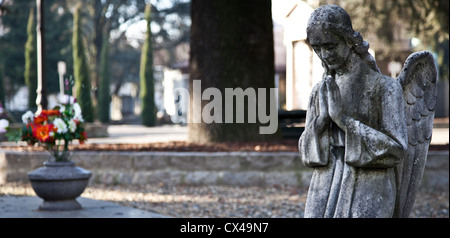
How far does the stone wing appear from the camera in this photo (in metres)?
3.50

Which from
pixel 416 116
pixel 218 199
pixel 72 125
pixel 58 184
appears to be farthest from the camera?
pixel 218 199

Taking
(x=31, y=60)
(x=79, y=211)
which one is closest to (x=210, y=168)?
→ (x=79, y=211)

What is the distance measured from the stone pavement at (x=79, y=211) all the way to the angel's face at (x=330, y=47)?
4.72 metres

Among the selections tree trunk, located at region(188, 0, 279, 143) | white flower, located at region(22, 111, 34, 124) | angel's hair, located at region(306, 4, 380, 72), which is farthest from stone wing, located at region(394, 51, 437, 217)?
tree trunk, located at region(188, 0, 279, 143)

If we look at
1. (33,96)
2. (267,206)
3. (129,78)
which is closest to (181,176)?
(267,206)

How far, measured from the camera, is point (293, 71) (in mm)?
13617

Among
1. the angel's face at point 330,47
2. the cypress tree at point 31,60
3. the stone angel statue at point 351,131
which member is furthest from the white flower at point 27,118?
the cypress tree at point 31,60

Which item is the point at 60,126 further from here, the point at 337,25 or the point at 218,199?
the point at 337,25

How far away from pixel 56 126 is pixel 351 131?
5.69m

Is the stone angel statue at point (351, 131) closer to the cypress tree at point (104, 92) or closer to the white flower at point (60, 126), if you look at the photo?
the white flower at point (60, 126)

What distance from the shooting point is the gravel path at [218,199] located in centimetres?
827

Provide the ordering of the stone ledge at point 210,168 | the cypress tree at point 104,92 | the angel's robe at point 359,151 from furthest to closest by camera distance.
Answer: the cypress tree at point 104,92 < the stone ledge at point 210,168 < the angel's robe at point 359,151

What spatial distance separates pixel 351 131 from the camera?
3234 mm
